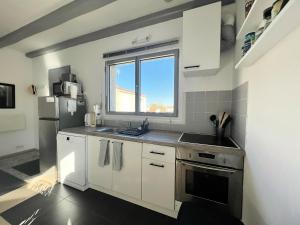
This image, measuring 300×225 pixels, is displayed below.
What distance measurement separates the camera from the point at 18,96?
3.59 m

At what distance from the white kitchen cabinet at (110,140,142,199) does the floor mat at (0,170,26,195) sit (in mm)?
1639

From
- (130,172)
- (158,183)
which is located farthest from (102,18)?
(158,183)

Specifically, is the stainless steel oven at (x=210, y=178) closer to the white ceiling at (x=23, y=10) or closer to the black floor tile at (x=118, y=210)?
the black floor tile at (x=118, y=210)

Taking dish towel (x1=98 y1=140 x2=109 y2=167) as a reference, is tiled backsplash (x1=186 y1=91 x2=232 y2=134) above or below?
above

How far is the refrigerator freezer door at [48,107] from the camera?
2.39 m

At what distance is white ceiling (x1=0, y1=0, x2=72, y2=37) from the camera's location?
1972 millimetres

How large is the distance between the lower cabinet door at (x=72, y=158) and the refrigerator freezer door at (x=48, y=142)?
149 millimetres

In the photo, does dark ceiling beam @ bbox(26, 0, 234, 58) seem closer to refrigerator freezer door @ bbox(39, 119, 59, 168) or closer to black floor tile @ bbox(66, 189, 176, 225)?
refrigerator freezer door @ bbox(39, 119, 59, 168)

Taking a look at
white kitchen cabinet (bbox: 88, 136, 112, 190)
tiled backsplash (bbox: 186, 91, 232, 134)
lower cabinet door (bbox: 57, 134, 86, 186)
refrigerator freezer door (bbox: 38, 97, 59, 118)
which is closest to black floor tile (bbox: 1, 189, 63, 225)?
lower cabinet door (bbox: 57, 134, 86, 186)

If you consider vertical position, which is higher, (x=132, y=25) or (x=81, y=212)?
(x=132, y=25)

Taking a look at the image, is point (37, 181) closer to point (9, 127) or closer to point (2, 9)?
point (9, 127)

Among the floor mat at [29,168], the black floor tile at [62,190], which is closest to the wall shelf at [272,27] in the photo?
the black floor tile at [62,190]

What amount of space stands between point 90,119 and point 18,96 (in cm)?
230

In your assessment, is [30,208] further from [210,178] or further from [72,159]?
[210,178]
